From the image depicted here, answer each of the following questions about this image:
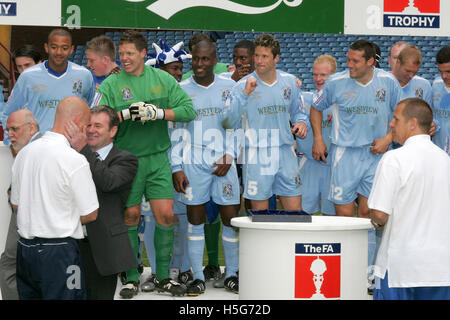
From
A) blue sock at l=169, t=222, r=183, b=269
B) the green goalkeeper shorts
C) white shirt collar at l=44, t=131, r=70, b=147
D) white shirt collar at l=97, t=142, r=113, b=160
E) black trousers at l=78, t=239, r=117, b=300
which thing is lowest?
blue sock at l=169, t=222, r=183, b=269

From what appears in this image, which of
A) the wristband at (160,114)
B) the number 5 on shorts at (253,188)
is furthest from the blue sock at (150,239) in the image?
the wristband at (160,114)

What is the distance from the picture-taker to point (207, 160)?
6.09 metres

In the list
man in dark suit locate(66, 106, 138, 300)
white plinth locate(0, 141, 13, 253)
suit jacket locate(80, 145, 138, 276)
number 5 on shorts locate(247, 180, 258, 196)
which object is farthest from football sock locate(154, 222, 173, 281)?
suit jacket locate(80, 145, 138, 276)

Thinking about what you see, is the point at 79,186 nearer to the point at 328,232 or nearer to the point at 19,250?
the point at 19,250

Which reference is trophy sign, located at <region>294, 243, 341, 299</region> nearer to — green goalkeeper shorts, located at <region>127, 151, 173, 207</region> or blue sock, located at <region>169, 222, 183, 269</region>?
green goalkeeper shorts, located at <region>127, 151, 173, 207</region>

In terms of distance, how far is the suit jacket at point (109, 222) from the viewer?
13.4ft

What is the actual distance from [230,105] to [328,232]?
6.44 feet

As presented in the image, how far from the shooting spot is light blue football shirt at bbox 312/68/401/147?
240 inches

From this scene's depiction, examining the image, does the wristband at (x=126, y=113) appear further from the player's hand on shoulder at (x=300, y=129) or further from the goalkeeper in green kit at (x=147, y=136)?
the player's hand on shoulder at (x=300, y=129)

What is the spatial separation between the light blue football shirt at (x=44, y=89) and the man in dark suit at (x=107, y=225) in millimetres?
1816

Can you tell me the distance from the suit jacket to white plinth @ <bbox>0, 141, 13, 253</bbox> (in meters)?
1.69

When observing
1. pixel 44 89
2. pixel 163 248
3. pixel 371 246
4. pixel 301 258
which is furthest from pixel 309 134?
pixel 301 258

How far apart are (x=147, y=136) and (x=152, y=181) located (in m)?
0.37

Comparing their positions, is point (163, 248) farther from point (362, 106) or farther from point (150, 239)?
point (362, 106)
